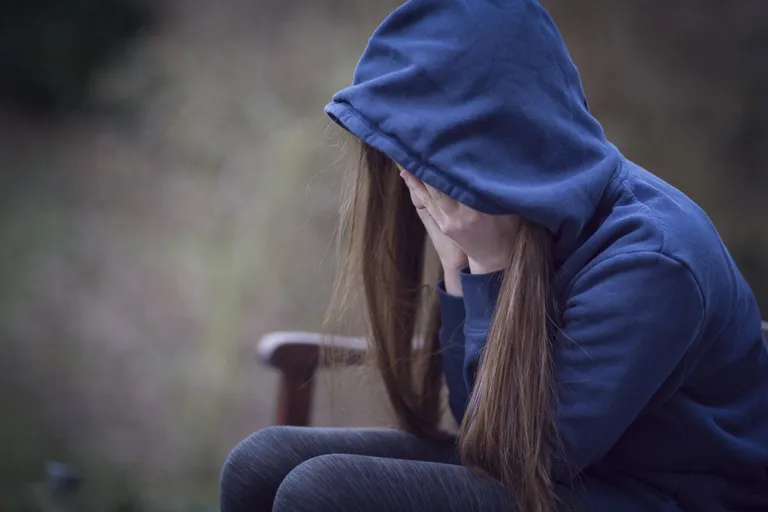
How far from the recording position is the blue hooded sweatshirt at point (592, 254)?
0.70m

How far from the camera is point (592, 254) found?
2.47ft

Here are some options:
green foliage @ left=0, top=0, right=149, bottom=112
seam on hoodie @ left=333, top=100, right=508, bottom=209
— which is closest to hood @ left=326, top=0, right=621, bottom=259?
seam on hoodie @ left=333, top=100, right=508, bottom=209

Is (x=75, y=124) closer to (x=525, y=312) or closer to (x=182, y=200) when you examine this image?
(x=182, y=200)

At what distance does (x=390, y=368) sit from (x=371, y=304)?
8 cm

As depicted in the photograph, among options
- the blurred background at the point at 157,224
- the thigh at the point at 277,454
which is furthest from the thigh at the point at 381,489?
the blurred background at the point at 157,224

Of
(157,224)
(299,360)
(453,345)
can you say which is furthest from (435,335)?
(157,224)

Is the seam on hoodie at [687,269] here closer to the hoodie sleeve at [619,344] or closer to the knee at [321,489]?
the hoodie sleeve at [619,344]

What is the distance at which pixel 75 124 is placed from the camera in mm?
1858

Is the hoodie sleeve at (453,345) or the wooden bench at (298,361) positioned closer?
the hoodie sleeve at (453,345)

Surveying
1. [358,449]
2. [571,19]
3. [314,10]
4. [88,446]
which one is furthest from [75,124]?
[358,449]

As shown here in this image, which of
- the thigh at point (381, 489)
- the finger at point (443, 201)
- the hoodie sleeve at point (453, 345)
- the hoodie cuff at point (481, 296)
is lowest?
the thigh at point (381, 489)

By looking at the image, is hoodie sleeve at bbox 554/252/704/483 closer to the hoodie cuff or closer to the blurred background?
the hoodie cuff

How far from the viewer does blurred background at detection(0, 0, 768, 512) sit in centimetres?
181

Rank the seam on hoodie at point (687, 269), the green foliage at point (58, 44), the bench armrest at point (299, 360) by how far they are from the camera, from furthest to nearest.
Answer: the green foliage at point (58, 44) < the bench armrest at point (299, 360) < the seam on hoodie at point (687, 269)
